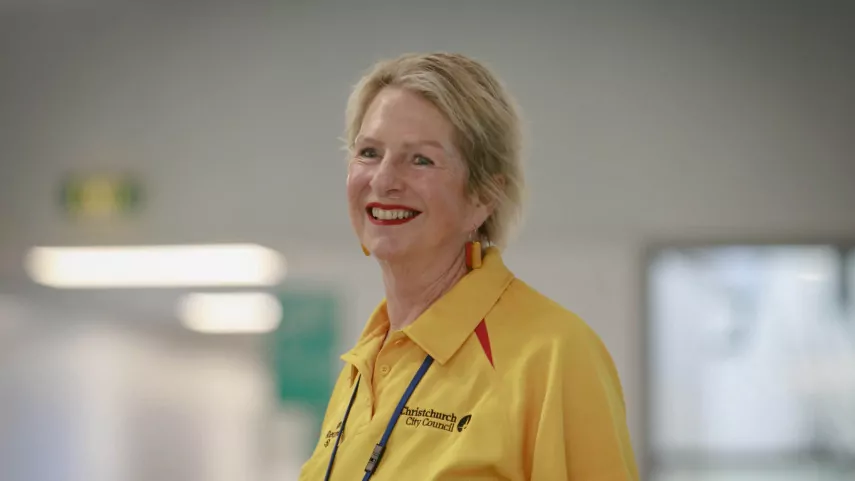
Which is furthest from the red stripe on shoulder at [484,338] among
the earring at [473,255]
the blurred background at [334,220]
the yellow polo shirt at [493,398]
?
the blurred background at [334,220]

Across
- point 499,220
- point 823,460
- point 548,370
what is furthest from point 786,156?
point 548,370

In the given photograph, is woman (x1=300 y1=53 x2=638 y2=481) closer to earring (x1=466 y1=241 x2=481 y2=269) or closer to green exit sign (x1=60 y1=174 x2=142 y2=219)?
earring (x1=466 y1=241 x2=481 y2=269)

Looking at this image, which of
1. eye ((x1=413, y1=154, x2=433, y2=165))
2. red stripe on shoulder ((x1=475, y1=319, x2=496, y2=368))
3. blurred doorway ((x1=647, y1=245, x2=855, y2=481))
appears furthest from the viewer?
blurred doorway ((x1=647, y1=245, x2=855, y2=481))

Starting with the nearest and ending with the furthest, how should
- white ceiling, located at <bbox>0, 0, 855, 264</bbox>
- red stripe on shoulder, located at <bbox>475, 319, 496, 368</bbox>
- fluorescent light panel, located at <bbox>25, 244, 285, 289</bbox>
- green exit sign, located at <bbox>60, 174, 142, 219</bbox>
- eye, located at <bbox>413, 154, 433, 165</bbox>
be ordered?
red stripe on shoulder, located at <bbox>475, 319, 496, 368</bbox> < eye, located at <bbox>413, 154, 433, 165</bbox> < white ceiling, located at <bbox>0, 0, 855, 264</bbox> < fluorescent light panel, located at <bbox>25, 244, 285, 289</bbox> < green exit sign, located at <bbox>60, 174, 142, 219</bbox>

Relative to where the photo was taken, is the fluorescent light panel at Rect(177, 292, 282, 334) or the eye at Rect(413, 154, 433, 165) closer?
the eye at Rect(413, 154, 433, 165)

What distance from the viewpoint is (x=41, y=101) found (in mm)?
4078

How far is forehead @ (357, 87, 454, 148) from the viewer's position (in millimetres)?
1349

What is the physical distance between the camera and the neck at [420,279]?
4.65ft

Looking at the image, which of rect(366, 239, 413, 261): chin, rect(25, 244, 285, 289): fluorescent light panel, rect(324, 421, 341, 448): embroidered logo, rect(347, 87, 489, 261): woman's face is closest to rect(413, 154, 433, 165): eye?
rect(347, 87, 489, 261): woman's face

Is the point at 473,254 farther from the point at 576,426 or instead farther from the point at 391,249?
the point at 576,426

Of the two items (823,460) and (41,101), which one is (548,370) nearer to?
(823,460)

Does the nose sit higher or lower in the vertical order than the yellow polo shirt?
higher

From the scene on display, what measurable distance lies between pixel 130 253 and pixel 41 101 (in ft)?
2.85

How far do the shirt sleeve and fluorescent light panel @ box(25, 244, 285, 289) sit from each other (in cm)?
277
